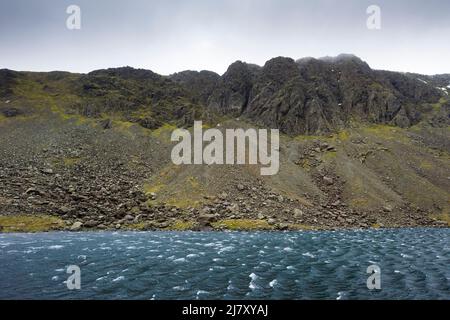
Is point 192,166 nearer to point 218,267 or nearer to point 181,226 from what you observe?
point 181,226

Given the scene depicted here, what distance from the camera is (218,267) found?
136ft

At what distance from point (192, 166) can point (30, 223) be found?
4896 centimetres

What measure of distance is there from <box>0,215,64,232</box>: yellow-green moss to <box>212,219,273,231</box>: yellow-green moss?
33964mm

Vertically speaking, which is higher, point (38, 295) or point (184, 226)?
point (38, 295)

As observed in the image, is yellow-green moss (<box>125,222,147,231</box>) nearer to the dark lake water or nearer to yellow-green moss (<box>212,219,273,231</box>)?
the dark lake water

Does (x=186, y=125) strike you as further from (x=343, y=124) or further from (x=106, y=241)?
(x=106, y=241)

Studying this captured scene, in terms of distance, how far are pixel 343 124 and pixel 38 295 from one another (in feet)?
547

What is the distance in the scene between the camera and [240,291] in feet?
103

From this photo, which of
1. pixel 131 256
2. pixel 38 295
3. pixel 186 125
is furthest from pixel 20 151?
pixel 38 295
